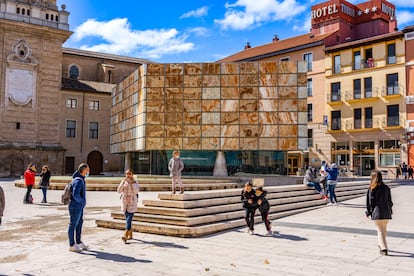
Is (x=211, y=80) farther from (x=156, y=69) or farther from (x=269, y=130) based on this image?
(x=269, y=130)

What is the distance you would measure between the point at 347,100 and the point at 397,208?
1144 inches

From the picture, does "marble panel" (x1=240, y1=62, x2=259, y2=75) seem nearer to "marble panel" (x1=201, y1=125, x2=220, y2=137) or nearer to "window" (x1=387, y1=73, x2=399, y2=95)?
"marble panel" (x1=201, y1=125, x2=220, y2=137)

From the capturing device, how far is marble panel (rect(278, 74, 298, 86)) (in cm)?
2811

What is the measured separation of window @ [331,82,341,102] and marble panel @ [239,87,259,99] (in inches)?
774

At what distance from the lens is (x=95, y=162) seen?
47.6m

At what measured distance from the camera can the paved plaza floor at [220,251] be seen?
7227 mm

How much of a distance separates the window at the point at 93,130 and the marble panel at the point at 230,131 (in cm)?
2385

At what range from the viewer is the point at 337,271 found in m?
7.08

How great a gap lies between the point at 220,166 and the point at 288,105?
20.1 feet

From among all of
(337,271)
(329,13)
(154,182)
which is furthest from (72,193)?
(329,13)

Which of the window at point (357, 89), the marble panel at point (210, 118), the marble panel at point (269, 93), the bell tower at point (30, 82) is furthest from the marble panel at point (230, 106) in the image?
the bell tower at point (30, 82)

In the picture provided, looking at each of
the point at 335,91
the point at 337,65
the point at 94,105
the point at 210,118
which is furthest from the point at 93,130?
the point at 337,65

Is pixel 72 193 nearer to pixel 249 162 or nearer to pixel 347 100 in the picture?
pixel 249 162

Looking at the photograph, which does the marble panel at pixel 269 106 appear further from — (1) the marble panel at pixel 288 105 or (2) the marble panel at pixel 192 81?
(2) the marble panel at pixel 192 81
